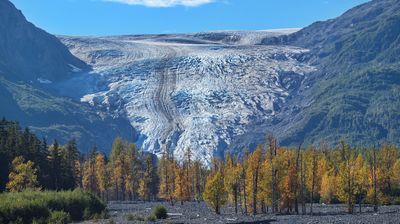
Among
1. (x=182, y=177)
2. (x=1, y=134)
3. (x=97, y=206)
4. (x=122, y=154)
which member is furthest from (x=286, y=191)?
(x=122, y=154)

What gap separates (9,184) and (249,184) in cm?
3293

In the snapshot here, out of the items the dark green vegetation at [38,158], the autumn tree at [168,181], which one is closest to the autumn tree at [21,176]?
the dark green vegetation at [38,158]

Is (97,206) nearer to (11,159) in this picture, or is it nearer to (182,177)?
(11,159)

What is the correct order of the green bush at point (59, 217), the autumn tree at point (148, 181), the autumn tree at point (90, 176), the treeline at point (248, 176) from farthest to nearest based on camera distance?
1. the autumn tree at point (148, 181)
2. the autumn tree at point (90, 176)
3. the treeline at point (248, 176)
4. the green bush at point (59, 217)

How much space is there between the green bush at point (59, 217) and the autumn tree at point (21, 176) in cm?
2015

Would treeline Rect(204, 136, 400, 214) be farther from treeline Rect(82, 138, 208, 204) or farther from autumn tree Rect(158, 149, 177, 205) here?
treeline Rect(82, 138, 208, 204)

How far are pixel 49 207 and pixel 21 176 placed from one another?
18.3 m

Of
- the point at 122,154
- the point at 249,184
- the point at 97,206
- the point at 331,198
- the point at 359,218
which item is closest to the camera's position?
the point at 359,218

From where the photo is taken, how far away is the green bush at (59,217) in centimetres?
6367

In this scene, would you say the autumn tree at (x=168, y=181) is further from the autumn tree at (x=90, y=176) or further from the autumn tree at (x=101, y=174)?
the autumn tree at (x=90, y=176)

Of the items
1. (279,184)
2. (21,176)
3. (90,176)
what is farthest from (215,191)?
(90,176)

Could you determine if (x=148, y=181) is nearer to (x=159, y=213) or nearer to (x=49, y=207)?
(x=159, y=213)

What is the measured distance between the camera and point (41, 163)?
324 ft

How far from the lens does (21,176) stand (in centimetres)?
8494
